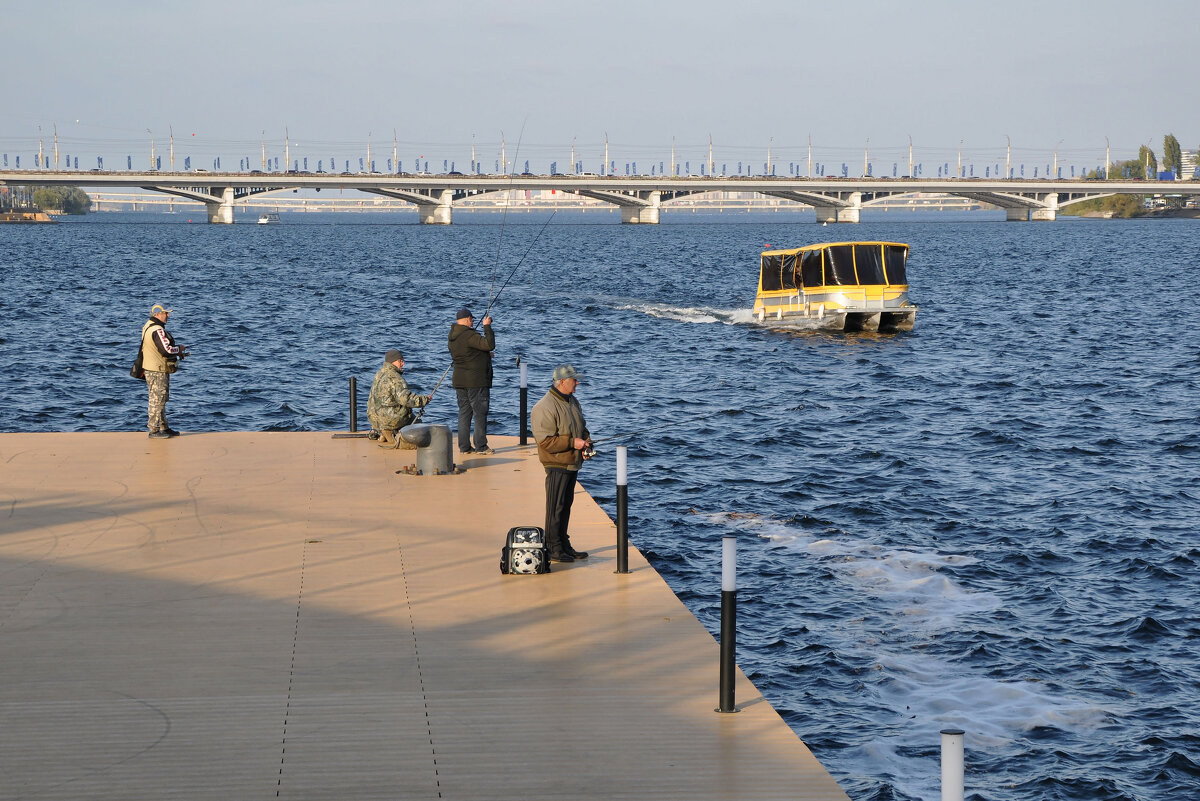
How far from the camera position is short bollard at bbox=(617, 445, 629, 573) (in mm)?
12508

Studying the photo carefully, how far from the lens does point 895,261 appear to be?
165 ft

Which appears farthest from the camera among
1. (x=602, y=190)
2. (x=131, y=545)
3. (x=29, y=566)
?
(x=602, y=190)

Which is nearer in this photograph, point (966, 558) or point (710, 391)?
point (966, 558)

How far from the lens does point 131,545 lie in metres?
13.5

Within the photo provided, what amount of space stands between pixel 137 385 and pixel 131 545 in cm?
2579

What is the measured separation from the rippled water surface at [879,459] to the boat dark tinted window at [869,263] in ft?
7.14

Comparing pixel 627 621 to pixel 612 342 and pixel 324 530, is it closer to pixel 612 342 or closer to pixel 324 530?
pixel 324 530

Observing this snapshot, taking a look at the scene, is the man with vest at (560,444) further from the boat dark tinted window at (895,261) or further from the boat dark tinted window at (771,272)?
the boat dark tinted window at (771,272)

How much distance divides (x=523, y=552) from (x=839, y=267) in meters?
A: 39.5

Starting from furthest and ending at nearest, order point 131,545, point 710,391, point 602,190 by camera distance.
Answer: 1. point 602,190
2. point 710,391
3. point 131,545

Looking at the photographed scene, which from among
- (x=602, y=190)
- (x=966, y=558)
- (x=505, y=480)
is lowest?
(x=966, y=558)

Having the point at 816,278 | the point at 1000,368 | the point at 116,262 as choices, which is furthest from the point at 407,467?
the point at 116,262

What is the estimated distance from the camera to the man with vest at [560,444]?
1265 centimetres

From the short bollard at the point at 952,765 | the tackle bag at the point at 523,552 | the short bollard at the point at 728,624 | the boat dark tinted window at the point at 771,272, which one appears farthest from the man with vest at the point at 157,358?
the boat dark tinted window at the point at 771,272
